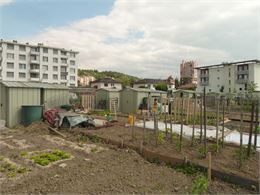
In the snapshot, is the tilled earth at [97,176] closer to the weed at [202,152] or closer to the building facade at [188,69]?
the weed at [202,152]

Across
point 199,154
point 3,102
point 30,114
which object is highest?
point 3,102

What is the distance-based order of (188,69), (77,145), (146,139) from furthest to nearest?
(188,69)
(77,145)
(146,139)

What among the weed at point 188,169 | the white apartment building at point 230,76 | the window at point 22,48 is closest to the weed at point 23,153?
the weed at point 188,169

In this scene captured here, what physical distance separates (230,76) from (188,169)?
49.8 m

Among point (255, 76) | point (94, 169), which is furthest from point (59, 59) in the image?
point (94, 169)

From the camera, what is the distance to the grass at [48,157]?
6.14 metres

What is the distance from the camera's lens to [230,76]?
50.2 meters

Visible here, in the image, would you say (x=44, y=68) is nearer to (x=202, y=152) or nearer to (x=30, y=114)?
(x=30, y=114)

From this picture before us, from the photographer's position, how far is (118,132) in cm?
966

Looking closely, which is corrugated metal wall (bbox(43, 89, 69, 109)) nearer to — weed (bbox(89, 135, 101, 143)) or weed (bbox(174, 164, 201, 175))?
weed (bbox(89, 135, 101, 143))

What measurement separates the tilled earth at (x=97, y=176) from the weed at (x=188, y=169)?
23 cm

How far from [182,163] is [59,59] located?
182 ft

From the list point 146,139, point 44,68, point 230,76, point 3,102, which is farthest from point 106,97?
point 44,68

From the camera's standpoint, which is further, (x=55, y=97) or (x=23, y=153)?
(x=55, y=97)
